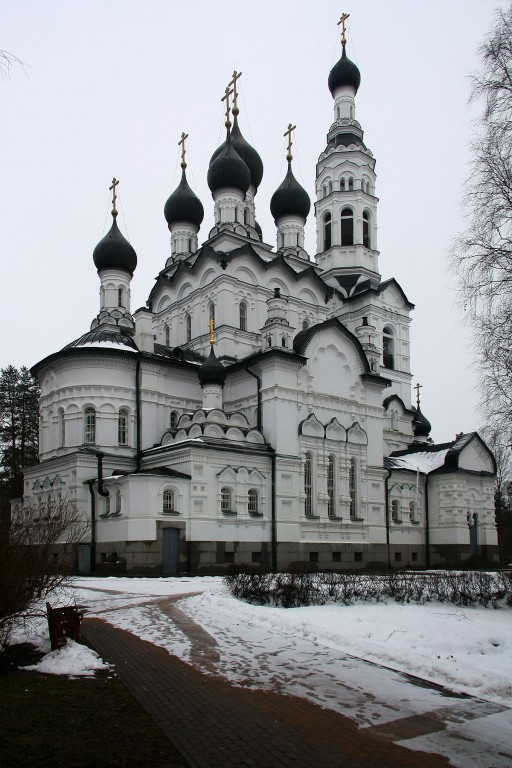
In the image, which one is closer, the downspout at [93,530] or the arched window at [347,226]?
the downspout at [93,530]

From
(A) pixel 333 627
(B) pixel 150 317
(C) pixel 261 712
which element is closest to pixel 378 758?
(C) pixel 261 712

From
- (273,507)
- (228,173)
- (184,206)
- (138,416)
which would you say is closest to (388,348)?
(228,173)

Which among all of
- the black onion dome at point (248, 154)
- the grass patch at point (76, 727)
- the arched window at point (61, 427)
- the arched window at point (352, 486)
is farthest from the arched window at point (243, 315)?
the grass patch at point (76, 727)

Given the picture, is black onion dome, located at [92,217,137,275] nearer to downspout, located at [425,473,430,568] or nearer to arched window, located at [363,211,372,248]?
arched window, located at [363,211,372,248]

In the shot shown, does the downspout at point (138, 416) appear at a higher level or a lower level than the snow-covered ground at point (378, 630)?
higher

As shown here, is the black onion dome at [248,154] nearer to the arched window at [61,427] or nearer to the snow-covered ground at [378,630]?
the arched window at [61,427]

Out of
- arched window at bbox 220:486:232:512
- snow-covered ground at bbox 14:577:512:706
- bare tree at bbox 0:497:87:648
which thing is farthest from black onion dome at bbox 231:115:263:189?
bare tree at bbox 0:497:87:648

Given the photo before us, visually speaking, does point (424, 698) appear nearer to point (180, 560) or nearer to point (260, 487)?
point (180, 560)

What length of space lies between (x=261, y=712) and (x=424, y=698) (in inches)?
76.6

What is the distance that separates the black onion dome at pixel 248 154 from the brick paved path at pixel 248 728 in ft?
126

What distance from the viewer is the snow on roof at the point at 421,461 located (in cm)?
3896

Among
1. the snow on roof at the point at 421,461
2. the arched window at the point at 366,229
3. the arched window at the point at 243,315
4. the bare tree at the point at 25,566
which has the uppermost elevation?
the arched window at the point at 366,229

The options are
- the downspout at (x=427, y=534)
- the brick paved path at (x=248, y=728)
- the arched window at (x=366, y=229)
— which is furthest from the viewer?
the arched window at (x=366, y=229)

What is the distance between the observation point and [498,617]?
553 inches
